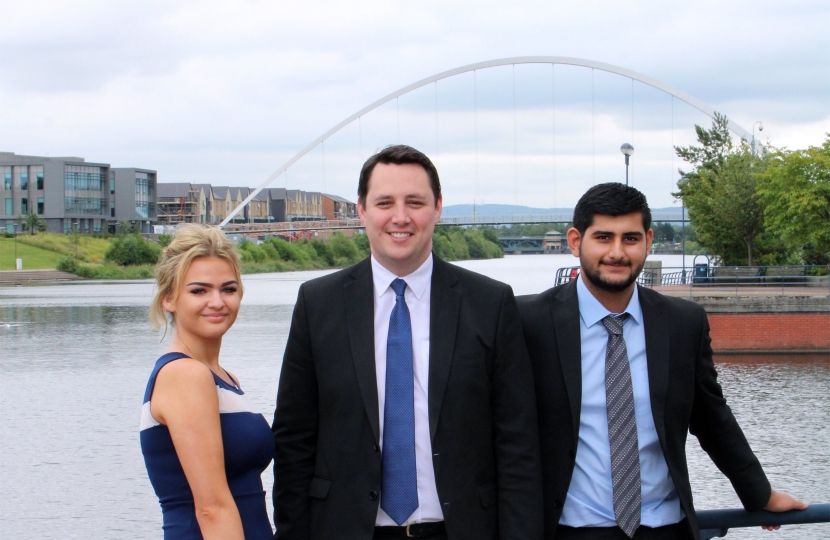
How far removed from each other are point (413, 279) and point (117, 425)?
1319cm

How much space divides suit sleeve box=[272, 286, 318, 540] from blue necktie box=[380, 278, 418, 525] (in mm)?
234

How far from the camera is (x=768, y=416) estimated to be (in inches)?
589

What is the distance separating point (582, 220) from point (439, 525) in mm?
954

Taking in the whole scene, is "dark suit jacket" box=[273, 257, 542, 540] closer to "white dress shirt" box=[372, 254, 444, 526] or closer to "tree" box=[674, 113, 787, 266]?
"white dress shirt" box=[372, 254, 444, 526]

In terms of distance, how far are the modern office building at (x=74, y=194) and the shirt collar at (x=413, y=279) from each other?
98.1m

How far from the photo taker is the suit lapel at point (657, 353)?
261 centimetres

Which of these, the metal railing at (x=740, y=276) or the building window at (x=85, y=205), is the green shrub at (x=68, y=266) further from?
the metal railing at (x=740, y=276)

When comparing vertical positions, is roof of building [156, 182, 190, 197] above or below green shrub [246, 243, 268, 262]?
above

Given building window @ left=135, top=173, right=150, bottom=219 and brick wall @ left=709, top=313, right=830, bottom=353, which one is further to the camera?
building window @ left=135, top=173, right=150, bottom=219

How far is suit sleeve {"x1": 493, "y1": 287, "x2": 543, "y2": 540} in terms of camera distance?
251 centimetres

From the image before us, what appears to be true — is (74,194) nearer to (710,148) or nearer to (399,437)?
(710,148)

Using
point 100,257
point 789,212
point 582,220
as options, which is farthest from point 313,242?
point 582,220

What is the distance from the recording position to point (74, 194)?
98.4 metres

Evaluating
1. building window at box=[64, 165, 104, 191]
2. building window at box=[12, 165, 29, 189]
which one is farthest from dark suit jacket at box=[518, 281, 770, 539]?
building window at box=[12, 165, 29, 189]
